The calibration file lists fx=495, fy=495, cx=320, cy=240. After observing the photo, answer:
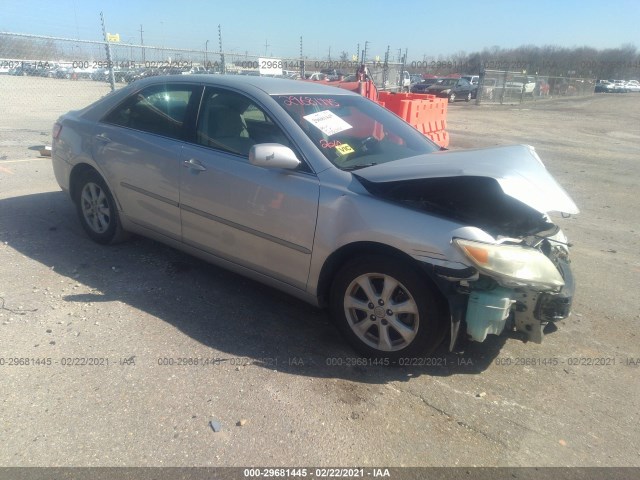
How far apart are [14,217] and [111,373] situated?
3426 mm

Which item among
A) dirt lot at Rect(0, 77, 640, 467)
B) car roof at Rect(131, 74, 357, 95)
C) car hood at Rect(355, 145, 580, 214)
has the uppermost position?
car roof at Rect(131, 74, 357, 95)

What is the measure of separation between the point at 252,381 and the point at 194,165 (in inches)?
66.6

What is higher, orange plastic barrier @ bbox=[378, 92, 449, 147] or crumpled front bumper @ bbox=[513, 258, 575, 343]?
orange plastic barrier @ bbox=[378, 92, 449, 147]

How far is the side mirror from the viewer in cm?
315

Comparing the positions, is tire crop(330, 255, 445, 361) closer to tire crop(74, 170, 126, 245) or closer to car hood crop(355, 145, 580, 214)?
car hood crop(355, 145, 580, 214)

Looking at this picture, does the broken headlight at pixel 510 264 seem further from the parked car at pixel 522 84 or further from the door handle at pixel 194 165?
the parked car at pixel 522 84

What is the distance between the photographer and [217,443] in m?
2.45

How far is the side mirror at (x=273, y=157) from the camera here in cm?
315

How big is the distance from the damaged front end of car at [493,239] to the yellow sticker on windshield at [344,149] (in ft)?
1.21

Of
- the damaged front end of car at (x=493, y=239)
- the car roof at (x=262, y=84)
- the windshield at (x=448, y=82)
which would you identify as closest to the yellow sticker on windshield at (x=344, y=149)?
the damaged front end of car at (x=493, y=239)

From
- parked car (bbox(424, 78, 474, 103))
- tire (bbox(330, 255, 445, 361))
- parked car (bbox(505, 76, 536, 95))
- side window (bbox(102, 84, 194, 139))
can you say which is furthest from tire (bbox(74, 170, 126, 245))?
parked car (bbox(505, 76, 536, 95))

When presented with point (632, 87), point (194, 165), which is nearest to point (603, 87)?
point (632, 87)

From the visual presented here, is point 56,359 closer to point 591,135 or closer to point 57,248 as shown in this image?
point 57,248

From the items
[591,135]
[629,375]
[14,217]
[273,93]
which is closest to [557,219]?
[629,375]
